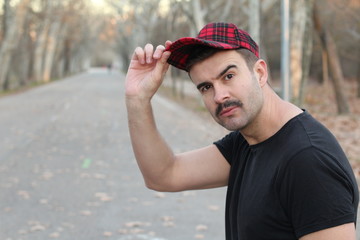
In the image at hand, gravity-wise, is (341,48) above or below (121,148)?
above

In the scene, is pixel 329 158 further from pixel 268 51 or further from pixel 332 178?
pixel 268 51

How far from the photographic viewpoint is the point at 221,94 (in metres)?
2.08

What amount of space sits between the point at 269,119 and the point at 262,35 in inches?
1129

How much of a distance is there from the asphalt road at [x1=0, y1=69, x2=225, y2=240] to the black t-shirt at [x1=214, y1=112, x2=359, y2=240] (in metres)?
4.12

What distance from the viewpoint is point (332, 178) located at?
5.61 ft

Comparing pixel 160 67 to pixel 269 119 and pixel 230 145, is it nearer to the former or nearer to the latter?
pixel 230 145

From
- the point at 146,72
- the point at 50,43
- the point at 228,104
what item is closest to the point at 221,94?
the point at 228,104

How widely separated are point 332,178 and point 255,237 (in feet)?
1.21

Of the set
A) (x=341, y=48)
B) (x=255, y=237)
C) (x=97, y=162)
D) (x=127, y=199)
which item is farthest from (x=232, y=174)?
(x=341, y=48)

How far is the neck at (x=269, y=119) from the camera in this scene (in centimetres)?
203

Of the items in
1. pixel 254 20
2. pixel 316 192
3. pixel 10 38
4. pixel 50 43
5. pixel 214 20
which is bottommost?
pixel 316 192

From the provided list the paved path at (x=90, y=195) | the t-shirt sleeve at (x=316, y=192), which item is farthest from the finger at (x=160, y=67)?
the paved path at (x=90, y=195)

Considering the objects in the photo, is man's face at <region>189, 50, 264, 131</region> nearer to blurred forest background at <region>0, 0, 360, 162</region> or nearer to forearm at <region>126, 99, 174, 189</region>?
forearm at <region>126, 99, 174, 189</region>

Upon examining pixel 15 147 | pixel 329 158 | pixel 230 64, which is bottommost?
pixel 15 147
